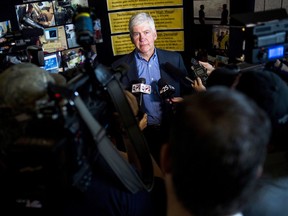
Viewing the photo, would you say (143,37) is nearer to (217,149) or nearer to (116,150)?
(116,150)

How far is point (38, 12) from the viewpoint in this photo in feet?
8.02

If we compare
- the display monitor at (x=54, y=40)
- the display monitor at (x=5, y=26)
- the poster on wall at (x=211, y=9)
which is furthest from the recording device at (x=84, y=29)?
the poster on wall at (x=211, y=9)

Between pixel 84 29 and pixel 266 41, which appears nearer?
pixel 84 29

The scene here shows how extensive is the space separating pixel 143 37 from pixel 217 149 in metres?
1.67

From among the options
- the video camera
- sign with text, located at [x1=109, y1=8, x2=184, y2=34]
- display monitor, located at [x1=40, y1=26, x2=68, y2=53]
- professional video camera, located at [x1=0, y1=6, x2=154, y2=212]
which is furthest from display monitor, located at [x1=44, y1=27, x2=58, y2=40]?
the video camera

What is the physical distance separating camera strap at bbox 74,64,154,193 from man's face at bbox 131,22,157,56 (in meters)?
1.22

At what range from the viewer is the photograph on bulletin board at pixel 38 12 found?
2398 mm

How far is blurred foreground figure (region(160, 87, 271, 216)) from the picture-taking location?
0.57 meters

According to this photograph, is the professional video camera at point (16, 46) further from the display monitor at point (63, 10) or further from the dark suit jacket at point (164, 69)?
the display monitor at point (63, 10)

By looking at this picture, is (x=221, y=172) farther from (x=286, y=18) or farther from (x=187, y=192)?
(x=286, y=18)

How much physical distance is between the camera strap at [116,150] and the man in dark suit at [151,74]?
90 centimetres

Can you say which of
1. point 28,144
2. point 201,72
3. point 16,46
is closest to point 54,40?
point 16,46

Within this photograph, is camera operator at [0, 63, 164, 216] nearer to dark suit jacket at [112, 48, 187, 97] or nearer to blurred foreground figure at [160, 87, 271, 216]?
blurred foreground figure at [160, 87, 271, 216]

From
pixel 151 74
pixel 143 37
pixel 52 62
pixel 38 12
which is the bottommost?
pixel 151 74
